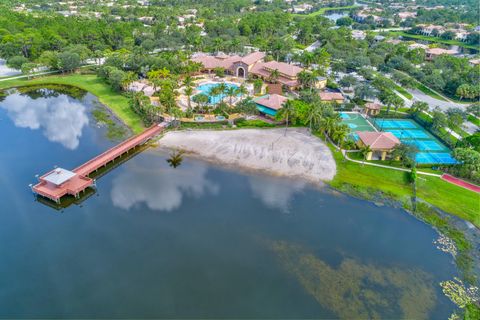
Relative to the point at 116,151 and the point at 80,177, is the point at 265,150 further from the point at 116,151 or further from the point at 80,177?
the point at 80,177

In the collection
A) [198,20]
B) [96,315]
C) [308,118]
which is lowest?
[96,315]

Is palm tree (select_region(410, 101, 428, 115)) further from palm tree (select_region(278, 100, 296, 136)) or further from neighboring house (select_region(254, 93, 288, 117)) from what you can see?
neighboring house (select_region(254, 93, 288, 117))

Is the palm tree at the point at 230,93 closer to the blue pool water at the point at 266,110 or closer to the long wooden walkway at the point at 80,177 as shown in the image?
the blue pool water at the point at 266,110

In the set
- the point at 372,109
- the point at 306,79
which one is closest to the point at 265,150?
the point at 372,109

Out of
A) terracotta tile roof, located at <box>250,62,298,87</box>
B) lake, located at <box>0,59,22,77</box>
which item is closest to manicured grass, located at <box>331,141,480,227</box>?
terracotta tile roof, located at <box>250,62,298,87</box>

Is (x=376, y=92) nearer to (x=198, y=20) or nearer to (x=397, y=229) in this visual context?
(x=397, y=229)

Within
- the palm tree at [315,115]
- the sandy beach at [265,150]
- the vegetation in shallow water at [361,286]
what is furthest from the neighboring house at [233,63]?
the vegetation in shallow water at [361,286]

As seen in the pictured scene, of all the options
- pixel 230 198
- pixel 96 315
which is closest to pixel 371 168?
pixel 230 198
